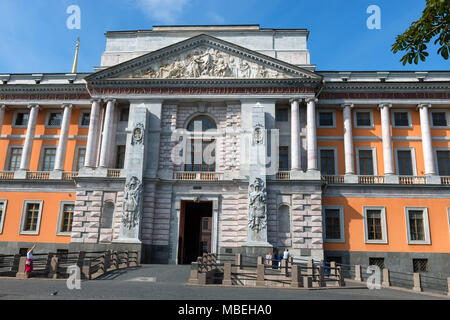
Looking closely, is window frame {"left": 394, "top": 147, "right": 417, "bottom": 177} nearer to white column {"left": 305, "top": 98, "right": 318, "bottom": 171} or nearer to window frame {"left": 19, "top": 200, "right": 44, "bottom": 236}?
white column {"left": 305, "top": 98, "right": 318, "bottom": 171}

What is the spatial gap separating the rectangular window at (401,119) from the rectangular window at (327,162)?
6919 mm

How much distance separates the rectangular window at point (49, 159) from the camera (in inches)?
1510

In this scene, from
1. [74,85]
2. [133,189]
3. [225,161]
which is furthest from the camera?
[74,85]

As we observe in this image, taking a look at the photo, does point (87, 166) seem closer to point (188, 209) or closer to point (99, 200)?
point (99, 200)

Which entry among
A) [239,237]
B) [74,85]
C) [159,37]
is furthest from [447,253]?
[74,85]

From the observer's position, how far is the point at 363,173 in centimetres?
3581

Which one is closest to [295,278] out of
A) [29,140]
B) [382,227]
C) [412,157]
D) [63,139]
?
[382,227]

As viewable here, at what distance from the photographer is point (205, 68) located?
36.3 metres

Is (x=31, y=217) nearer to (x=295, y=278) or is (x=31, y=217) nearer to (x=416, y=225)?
(x=295, y=278)

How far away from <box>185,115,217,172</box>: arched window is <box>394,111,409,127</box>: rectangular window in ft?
56.2

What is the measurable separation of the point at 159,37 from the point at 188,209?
17580mm

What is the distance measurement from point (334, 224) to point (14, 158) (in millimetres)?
31288

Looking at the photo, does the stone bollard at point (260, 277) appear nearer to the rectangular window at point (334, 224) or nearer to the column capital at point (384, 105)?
the rectangular window at point (334, 224)

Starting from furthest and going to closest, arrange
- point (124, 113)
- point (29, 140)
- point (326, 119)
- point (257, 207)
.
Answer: point (29, 140)
point (124, 113)
point (326, 119)
point (257, 207)
